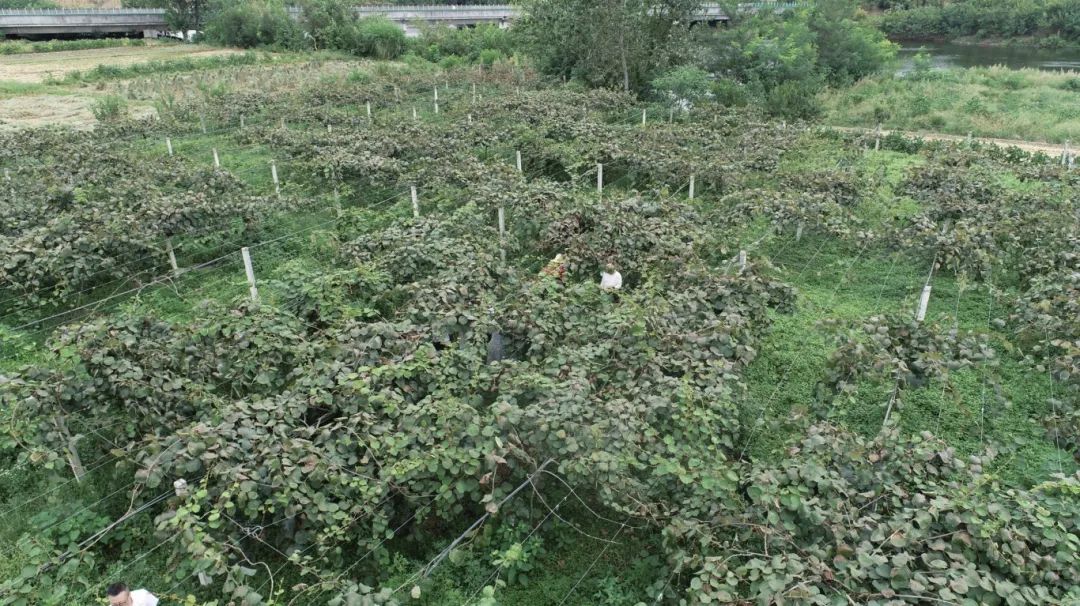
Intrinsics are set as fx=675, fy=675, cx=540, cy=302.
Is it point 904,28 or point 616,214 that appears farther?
point 904,28

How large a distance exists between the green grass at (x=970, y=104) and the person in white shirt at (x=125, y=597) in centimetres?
2055

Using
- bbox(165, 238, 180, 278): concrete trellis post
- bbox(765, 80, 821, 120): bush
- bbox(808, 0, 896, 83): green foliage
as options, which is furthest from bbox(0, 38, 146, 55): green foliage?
bbox(765, 80, 821, 120): bush

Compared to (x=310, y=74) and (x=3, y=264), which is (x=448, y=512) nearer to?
(x=3, y=264)

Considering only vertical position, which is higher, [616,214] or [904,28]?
[904,28]

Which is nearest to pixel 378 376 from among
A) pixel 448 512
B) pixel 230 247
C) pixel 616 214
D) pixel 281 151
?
pixel 448 512

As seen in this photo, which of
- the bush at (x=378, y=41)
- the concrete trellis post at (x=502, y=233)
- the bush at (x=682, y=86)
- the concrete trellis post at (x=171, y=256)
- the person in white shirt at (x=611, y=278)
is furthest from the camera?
the bush at (x=378, y=41)

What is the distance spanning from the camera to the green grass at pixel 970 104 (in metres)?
18.1

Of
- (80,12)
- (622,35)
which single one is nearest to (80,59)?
(80,12)

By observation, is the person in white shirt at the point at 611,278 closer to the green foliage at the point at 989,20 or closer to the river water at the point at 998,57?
the river water at the point at 998,57

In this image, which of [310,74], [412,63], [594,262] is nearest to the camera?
[594,262]

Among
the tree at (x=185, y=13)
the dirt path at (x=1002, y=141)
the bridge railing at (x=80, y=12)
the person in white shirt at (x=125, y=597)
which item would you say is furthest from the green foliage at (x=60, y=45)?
the person in white shirt at (x=125, y=597)

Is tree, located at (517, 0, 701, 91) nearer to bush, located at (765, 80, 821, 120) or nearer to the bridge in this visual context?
bush, located at (765, 80, 821, 120)

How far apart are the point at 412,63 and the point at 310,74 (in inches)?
243

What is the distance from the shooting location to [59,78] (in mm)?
26312
